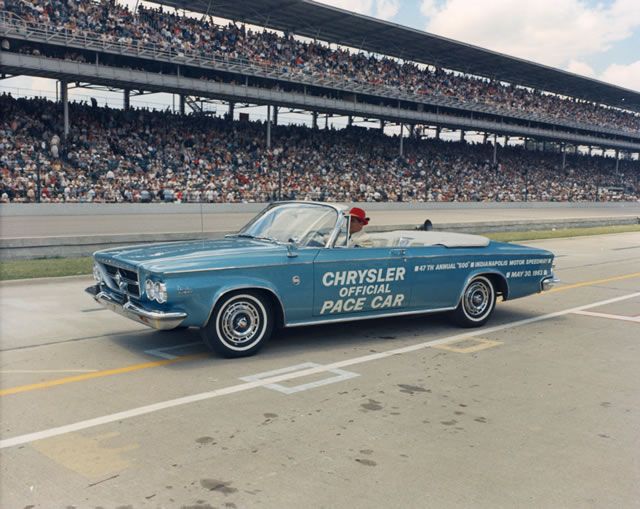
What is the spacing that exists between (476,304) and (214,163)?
28.0 meters

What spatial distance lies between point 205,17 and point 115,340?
3424 cm

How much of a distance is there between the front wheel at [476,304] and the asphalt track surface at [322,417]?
0.21 m

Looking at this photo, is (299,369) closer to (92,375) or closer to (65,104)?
(92,375)

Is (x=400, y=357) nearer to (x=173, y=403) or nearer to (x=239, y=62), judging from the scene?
(x=173, y=403)

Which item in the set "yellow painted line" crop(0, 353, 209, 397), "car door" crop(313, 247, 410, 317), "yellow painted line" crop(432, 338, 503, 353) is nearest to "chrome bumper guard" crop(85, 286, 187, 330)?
"yellow painted line" crop(0, 353, 209, 397)

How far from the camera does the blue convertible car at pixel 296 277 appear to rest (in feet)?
19.2

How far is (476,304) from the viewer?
7934mm

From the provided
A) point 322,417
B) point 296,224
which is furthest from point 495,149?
point 322,417

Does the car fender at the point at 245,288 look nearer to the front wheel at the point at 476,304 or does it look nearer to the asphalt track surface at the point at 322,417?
Result: the asphalt track surface at the point at 322,417

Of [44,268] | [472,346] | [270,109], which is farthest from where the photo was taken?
[270,109]

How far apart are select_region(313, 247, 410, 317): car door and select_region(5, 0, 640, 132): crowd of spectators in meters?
26.9

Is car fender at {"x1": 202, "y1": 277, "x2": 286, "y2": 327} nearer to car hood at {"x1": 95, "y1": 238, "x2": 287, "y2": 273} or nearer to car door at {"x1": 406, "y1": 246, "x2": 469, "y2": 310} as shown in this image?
car hood at {"x1": 95, "y1": 238, "x2": 287, "y2": 273}

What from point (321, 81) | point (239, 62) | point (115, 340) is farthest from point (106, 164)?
point (115, 340)

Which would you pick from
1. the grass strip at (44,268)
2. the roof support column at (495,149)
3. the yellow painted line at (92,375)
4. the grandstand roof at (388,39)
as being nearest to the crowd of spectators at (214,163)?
the roof support column at (495,149)
